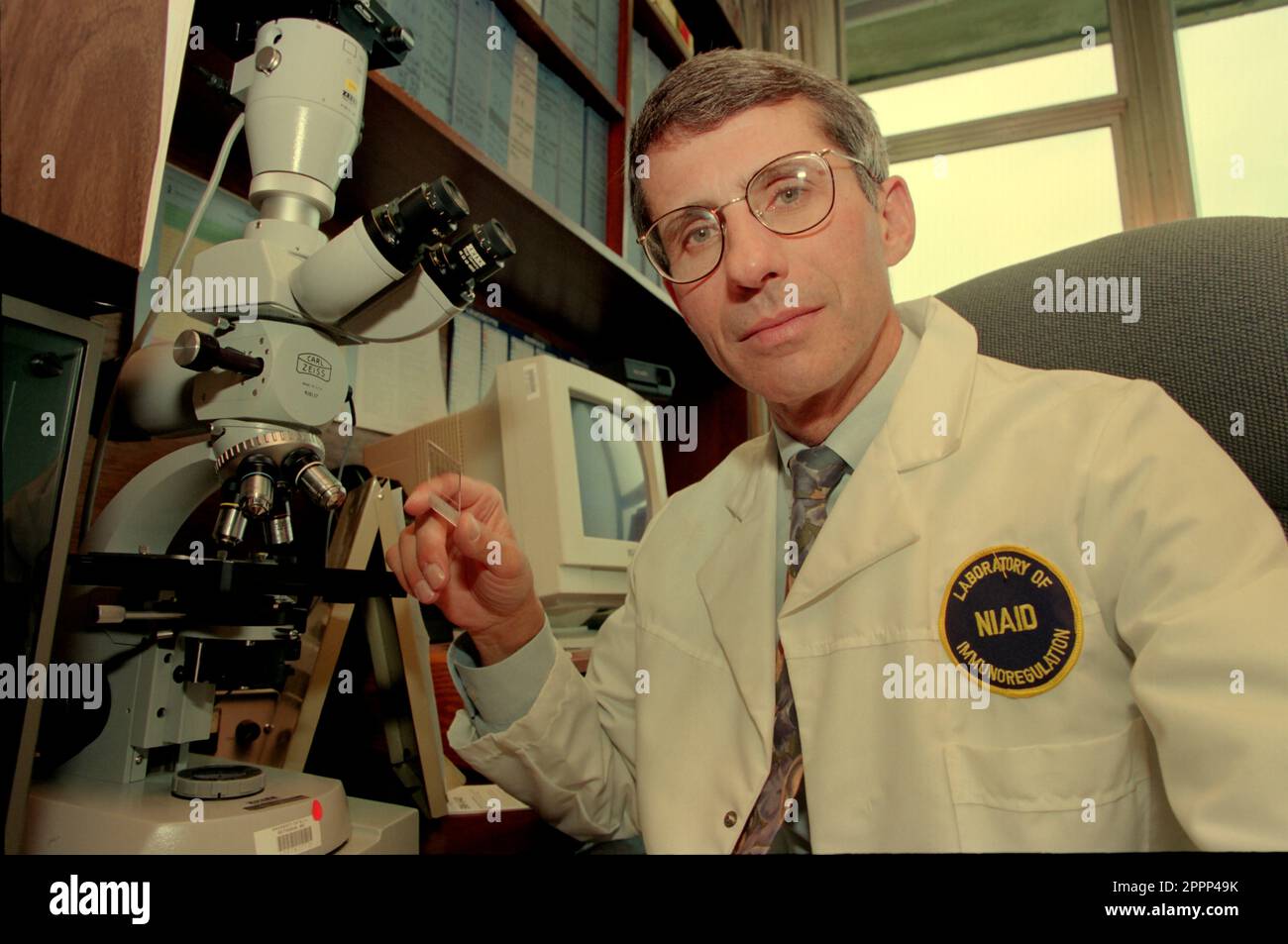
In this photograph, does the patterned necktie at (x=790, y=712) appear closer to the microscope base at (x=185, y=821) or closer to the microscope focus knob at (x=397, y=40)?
the microscope base at (x=185, y=821)

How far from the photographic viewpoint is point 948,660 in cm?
61

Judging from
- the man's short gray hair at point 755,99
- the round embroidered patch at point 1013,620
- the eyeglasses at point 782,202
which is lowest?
the round embroidered patch at point 1013,620

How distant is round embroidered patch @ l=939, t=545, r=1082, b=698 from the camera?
0.58 meters

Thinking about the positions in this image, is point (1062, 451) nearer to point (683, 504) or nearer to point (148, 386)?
point (683, 504)

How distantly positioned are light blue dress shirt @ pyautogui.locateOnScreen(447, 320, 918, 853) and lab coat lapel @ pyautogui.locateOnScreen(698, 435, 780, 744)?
0.02 m

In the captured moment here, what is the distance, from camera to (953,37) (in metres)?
2.83

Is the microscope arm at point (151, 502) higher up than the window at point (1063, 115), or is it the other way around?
the window at point (1063, 115)

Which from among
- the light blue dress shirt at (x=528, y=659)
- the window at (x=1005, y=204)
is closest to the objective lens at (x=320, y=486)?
the light blue dress shirt at (x=528, y=659)

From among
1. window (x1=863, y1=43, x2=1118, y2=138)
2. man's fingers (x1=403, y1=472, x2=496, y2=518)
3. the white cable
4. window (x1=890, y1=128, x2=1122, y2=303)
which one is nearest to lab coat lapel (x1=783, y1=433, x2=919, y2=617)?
man's fingers (x1=403, y1=472, x2=496, y2=518)

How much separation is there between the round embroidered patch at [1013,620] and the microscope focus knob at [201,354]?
64 centimetres

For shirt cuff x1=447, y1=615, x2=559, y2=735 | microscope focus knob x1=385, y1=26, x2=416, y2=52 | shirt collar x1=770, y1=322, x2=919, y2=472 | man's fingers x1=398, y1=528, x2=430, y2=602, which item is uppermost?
microscope focus knob x1=385, y1=26, x2=416, y2=52

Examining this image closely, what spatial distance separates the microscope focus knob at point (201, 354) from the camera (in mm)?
595

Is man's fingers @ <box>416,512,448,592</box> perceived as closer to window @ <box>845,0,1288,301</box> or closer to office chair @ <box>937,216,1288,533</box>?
office chair @ <box>937,216,1288,533</box>

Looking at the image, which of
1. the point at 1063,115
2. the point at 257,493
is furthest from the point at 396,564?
the point at 1063,115
